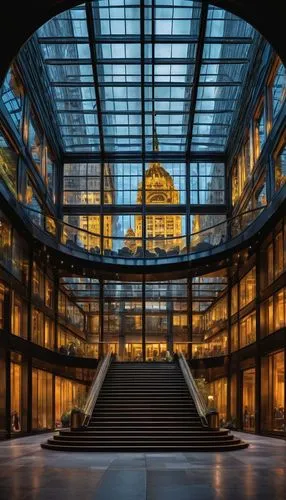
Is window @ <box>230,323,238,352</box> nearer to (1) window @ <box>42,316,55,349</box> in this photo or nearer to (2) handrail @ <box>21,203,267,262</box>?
(2) handrail @ <box>21,203,267,262</box>

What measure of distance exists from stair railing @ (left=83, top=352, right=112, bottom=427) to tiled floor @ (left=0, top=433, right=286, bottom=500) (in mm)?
3254

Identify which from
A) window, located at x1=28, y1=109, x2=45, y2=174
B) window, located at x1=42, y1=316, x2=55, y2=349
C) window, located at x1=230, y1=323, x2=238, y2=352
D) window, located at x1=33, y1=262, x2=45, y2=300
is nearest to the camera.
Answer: window, located at x1=33, y1=262, x2=45, y2=300

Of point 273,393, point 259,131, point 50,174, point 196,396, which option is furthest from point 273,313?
point 50,174

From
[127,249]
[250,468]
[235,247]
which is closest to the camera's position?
[250,468]

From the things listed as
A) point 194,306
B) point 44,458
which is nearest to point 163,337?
point 194,306

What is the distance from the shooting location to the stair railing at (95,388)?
72.9 ft

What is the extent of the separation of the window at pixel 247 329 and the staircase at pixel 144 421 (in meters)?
3.75

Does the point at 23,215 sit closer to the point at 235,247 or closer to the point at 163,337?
the point at 235,247

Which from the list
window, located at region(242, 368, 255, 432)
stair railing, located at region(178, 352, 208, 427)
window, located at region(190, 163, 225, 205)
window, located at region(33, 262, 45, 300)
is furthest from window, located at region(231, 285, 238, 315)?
window, located at region(33, 262, 45, 300)

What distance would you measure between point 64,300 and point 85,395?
42.7ft

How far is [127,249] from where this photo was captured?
36.5 metres

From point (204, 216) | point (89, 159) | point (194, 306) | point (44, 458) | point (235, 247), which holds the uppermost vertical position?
point (89, 159)

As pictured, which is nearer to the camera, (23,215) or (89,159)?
(23,215)

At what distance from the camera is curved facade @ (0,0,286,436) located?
90.9ft
